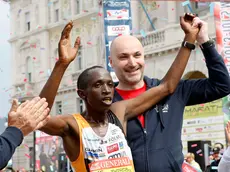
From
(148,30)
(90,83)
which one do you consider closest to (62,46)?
(90,83)

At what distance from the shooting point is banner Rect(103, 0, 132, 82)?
9492mm

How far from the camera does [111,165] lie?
3.09 meters

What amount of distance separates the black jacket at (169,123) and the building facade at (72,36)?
18.4 metres

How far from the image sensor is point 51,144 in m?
18.1

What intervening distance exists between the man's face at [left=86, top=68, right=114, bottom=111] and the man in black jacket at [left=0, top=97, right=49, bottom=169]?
1.67ft

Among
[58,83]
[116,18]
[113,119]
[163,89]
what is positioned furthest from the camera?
[116,18]

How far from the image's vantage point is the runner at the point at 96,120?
309 cm

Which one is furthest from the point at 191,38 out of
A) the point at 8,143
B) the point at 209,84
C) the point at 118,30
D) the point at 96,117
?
the point at 118,30

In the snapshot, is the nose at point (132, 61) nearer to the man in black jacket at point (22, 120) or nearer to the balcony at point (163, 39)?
the man in black jacket at point (22, 120)

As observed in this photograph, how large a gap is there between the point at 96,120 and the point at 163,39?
19.5 metres

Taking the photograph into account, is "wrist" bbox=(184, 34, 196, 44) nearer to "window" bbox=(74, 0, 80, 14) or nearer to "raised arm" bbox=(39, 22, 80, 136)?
"raised arm" bbox=(39, 22, 80, 136)

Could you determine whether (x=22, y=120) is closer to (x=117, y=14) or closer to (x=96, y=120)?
(x=96, y=120)

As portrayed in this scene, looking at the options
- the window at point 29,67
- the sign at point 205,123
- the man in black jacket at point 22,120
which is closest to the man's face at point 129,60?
the man in black jacket at point 22,120

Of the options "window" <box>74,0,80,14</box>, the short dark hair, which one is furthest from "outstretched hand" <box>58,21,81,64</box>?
"window" <box>74,0,80,14</box>
